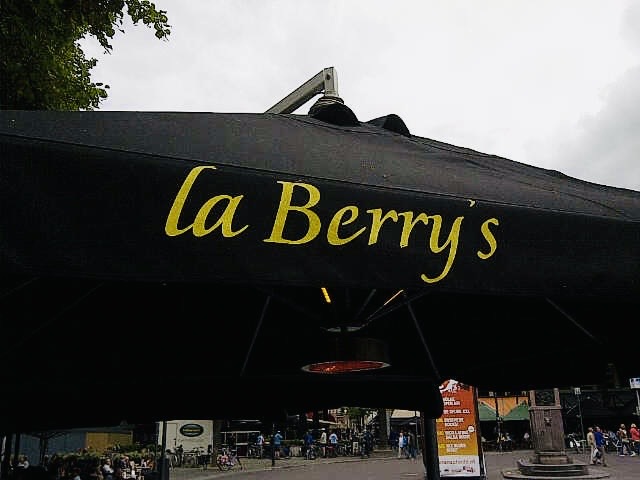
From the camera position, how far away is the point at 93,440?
103 feet

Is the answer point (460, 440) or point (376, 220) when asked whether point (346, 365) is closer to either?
point (376, 220)

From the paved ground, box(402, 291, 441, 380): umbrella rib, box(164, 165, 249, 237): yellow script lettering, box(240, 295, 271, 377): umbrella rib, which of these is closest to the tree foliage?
box(240, 295, 271, 377): umbrella rib

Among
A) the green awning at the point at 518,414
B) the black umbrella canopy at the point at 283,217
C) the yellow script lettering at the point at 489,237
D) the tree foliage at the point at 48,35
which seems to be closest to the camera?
the black umbrella canopy at the point at 283,217

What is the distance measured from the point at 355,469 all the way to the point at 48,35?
2227 centimetres

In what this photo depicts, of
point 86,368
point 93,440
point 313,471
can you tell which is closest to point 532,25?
point 86,368

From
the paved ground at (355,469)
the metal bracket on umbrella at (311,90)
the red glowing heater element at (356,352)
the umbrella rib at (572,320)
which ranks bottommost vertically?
the paved ground at (355,469)

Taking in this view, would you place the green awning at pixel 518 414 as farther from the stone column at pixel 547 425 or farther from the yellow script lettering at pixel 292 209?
the yellow script lettering at pixel 292 209

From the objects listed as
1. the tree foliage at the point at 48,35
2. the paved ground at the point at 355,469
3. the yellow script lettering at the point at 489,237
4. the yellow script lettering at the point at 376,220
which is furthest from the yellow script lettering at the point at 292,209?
the paved ground at the point at 355,469

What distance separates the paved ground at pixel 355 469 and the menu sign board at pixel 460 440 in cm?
719

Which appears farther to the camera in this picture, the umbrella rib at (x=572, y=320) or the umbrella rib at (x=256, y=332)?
the umbrella rib at (x=256, y=332)

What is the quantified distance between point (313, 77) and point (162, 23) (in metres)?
4.47

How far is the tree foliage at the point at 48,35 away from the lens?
18.9 feet

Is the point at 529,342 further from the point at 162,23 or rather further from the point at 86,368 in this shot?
the point at 162,23

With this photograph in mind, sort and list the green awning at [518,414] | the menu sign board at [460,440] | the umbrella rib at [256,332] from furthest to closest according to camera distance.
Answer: the green awning at [518,414]
the menu sign board at [460,440]
the umbrella rib at [256,332]
